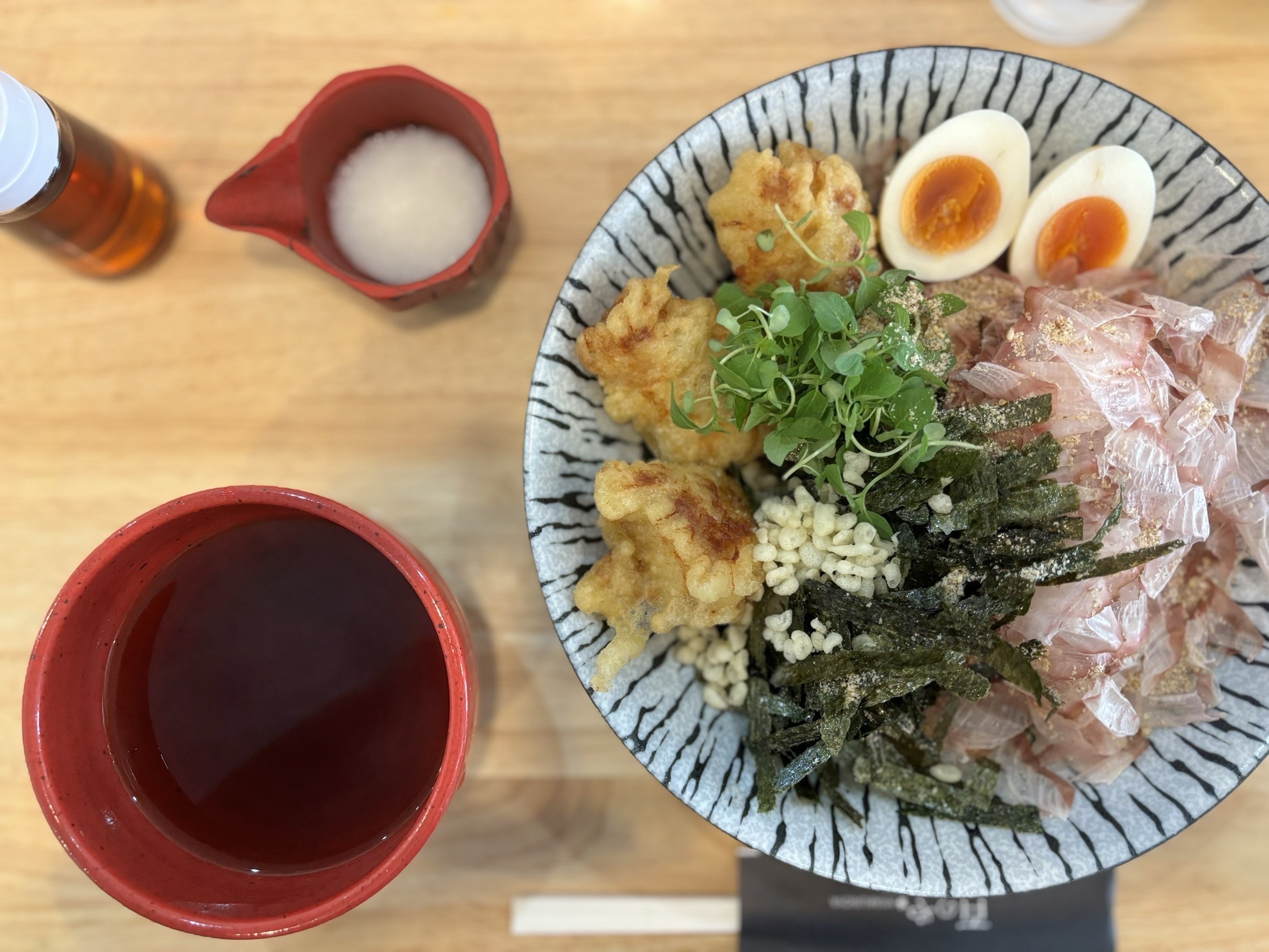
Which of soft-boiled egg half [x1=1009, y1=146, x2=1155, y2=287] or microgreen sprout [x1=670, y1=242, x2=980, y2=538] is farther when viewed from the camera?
soft-boiled egg half [x1=1009, y1=146, x2=1155, y2=287]

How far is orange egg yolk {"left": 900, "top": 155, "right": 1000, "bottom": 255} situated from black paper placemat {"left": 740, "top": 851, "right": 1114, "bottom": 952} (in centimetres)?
127

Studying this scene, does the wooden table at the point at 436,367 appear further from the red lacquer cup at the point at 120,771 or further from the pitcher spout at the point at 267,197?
the red lacquer cup at the point at 120,771

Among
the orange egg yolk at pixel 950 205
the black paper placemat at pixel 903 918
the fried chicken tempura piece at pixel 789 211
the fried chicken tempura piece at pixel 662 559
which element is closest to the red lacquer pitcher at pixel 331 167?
the fried chicken tempura piece at pixel 789 211

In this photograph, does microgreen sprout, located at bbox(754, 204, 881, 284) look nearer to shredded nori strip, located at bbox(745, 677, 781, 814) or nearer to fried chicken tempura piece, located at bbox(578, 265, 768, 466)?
fried chicken tempura piece, located at bbox(578, 265, 768, 466)

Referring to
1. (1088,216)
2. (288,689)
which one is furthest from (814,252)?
(288,689)

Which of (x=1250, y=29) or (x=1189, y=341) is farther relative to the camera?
(x=1250, y=29)

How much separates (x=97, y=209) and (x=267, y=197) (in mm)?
372

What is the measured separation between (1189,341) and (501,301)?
4.19 feet

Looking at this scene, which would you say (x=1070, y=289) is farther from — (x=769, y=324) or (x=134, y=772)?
(x=134, y=772)

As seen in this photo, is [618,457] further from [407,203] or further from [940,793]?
[940,793]

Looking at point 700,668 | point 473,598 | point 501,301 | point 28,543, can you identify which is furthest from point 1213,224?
point 28,543

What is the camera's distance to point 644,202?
4.62 ft

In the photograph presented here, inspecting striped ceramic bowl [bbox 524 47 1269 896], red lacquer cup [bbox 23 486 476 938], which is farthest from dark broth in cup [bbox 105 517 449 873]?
striped ceramic bowl [bbox 524 47 1269 896]

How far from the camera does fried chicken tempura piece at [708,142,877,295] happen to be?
1.40m
